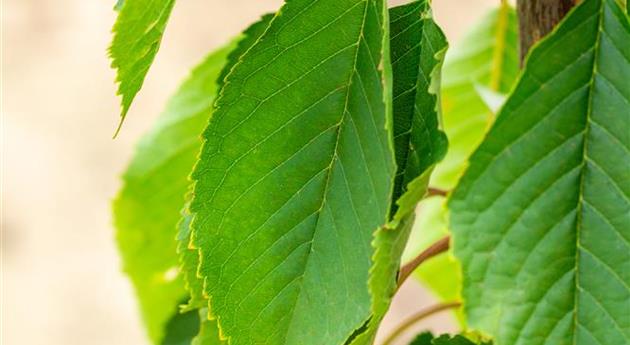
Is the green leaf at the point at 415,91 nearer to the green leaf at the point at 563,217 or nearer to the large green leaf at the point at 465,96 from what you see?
the green leaf at the point at 563,217

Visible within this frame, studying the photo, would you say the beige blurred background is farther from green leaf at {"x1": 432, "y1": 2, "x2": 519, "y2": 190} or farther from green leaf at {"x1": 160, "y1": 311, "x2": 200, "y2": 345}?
green leaf at {"x1": 160, "y1": 311, "x2": 200, "y2": 345}

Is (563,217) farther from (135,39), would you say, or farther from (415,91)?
(135,39)

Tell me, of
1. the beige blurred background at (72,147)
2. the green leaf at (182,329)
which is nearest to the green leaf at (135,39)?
the green leaf at (182,329)

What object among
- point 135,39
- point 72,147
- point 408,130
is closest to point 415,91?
point 408,130

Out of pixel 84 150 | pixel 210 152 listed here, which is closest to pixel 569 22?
pixel 210 152

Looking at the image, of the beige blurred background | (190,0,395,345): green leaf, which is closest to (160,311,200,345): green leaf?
(190,0,395,345): green leaf
